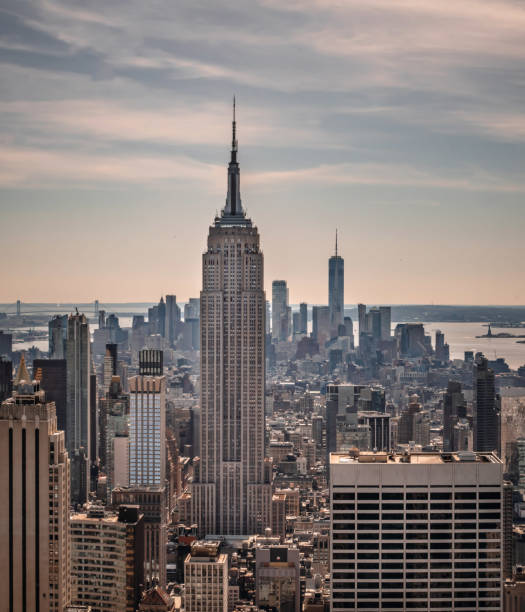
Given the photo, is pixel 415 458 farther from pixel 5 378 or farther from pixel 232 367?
pixel 232 367

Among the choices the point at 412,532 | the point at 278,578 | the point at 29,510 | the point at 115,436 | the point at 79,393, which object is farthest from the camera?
the point at 79,393

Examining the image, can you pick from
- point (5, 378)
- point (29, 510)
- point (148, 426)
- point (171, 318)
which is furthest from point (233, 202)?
point (29, 510)

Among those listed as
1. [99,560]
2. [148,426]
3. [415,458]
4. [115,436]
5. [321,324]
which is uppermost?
[321,324]

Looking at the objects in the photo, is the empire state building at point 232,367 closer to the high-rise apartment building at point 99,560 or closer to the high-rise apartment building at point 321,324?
the high-rise apartment building at point 321,324

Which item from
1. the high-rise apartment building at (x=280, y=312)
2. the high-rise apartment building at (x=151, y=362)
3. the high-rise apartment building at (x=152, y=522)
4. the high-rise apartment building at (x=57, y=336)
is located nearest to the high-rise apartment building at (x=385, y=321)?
the high-rise apartment building at (x=280, y=312)

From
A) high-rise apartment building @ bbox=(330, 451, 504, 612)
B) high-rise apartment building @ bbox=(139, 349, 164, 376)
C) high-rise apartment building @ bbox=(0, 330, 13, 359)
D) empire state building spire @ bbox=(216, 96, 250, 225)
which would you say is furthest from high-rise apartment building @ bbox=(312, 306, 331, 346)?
high-rise apartment building @ bbox=(330, 451, 504, 612)

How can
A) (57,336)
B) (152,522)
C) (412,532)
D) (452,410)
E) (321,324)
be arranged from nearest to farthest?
(412,532), (152,522), (57,336), (452,410), (321,324)
